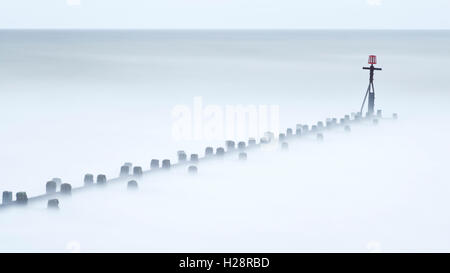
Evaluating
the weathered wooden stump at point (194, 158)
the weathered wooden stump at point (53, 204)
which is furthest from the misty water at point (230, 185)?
the weathered wooden stump at point (194, 158)

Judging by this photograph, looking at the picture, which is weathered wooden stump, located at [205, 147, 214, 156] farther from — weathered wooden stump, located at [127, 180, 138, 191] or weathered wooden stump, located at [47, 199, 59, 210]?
weathered wooden stump, located at [47, 199, 59, 210]

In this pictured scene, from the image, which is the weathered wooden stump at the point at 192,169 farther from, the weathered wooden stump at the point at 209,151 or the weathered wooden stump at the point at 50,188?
the weathered wooden stump at the point at 50,188

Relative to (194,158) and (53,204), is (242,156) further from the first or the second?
(53,204)

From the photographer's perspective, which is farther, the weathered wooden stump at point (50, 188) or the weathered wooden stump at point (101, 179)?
the weathered wooden stump at point (101, 179)

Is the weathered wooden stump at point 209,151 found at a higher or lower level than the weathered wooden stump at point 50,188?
higher

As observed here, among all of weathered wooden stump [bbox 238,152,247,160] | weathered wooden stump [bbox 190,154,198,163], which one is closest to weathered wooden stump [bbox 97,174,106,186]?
weathered wooden stump [bbox 190,154,198,163]
